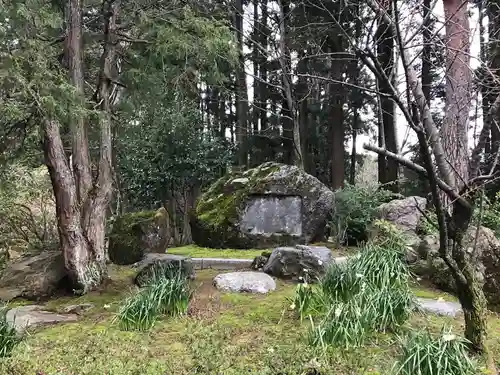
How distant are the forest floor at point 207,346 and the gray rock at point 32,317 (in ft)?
0.46

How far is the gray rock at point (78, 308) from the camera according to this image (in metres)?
4.73

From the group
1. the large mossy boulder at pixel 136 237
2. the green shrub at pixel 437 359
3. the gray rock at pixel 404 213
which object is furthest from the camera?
the gray rock at pixel 404 213

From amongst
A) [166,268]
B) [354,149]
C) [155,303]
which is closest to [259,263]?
[166,268]

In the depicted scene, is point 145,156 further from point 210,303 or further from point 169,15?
point 210,303

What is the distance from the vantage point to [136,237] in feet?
23.5

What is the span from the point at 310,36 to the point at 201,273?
276 inches

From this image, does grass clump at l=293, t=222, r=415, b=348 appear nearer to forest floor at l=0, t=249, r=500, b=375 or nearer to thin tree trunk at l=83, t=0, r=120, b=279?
forest floor at l=0, t=249, r=500, b=375

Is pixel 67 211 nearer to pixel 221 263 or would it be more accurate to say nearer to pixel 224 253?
pixel 221 263

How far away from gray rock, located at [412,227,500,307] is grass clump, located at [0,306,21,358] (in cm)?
381

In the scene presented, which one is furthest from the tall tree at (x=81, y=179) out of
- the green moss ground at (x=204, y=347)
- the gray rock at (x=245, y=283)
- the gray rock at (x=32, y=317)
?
the gray rock at (x=245, y=283)

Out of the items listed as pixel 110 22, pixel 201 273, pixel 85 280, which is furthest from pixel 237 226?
pixel 110 22

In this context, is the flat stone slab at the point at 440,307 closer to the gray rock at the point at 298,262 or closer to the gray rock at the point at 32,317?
the gray rock at the point at 298,262

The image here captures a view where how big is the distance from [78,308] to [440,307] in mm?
3565

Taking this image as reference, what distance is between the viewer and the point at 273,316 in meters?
4.28
